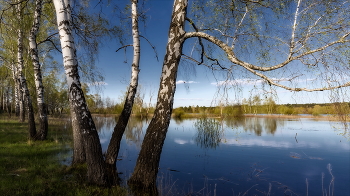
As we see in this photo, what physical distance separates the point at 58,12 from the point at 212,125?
977 centimetres

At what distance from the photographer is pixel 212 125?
39.7 ft

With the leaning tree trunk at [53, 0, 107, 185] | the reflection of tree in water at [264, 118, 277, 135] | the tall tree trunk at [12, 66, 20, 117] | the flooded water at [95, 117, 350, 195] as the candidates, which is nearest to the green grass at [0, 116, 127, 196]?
the leaning tree trunk at [53, 0, 107, 185]

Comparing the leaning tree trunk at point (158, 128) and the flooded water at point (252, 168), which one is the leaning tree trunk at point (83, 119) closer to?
the leaning tree trunk at point (158, 128)

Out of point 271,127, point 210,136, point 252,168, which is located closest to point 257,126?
point 271,127

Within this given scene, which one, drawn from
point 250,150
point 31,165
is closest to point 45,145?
point 31,165

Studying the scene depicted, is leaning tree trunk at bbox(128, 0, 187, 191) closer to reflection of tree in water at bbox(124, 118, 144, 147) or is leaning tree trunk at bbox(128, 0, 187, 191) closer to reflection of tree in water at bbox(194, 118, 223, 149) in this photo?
reflection of tree in water at bbox(124, 118, 144, 147)

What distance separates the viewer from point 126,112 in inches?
215

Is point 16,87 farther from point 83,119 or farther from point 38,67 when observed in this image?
point 83,119

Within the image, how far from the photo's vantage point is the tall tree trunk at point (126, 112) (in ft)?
17.4

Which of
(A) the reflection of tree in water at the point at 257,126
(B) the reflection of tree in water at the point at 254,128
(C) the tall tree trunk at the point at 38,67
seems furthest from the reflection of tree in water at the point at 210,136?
(C) the tall tree trunk at the point at 38,67

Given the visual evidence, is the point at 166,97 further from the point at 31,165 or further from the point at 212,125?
the point at 212,125

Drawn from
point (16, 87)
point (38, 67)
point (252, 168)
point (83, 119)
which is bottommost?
point (252, 168)

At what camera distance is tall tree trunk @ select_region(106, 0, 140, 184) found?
17.4 feet

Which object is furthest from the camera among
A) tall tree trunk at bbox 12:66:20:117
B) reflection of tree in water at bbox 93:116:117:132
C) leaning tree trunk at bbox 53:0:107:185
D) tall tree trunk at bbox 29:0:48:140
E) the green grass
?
reflection of tree in water at bbox 93:116:117:132
